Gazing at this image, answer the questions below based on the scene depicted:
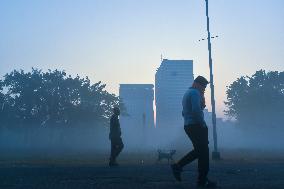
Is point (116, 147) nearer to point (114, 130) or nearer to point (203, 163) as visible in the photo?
point (114, 130)

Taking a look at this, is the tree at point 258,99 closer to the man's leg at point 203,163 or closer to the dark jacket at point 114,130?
the dark jacket at point 114,130

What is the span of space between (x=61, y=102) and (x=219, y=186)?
236ft

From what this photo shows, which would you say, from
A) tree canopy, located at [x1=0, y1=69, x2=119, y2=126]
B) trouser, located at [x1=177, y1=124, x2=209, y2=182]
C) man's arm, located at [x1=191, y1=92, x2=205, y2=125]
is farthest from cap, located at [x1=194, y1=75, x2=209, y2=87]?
tree canopy, located at [x1=0, y1=69, x2=119, y2=126]

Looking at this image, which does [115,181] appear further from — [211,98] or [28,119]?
[28,119]

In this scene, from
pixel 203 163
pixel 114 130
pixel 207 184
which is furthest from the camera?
pixel 114 130

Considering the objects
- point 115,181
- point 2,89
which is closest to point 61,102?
point 2,89

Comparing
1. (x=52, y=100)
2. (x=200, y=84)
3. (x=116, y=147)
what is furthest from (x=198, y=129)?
(x=52, y=100)

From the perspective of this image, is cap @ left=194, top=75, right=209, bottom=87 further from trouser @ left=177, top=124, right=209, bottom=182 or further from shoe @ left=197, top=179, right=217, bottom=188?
shoe @ left=197, top=179, right=217, bottom=188

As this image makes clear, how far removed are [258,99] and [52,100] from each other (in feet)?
131

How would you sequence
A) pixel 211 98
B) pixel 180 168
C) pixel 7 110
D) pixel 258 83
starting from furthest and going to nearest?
pixel 258 83 < pixel 7 110 < pixel 211 98 < pixel 180 168

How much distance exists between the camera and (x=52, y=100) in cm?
7662

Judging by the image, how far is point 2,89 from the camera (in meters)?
77.8

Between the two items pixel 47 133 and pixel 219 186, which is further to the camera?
pixel 47 133

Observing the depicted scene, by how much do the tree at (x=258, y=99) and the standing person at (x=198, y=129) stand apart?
7968cm
